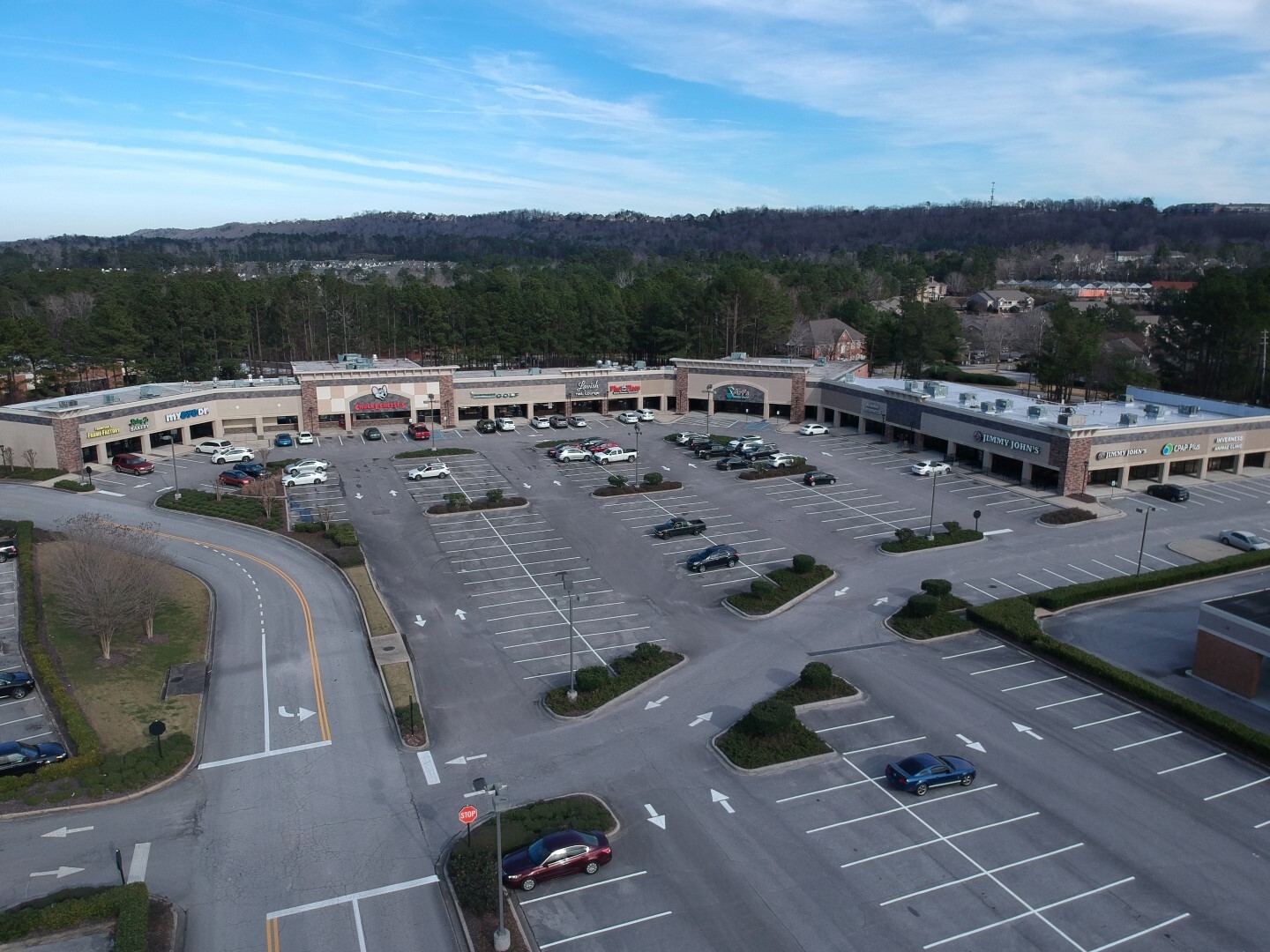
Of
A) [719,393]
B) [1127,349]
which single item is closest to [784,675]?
[719,393]

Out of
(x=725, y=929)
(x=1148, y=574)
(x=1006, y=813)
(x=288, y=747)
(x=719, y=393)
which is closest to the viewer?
(x=725, y=929)

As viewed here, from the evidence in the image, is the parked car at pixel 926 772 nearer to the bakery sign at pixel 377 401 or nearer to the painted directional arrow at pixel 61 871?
the painted directional arrow at pixel 61 871

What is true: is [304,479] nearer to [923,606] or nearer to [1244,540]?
[923,606]

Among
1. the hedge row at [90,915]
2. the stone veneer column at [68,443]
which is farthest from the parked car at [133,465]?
the hedge row at [90,915]

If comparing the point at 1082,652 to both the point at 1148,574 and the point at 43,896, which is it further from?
the point at 43,896

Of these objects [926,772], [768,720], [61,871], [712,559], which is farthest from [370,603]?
[926,772]
